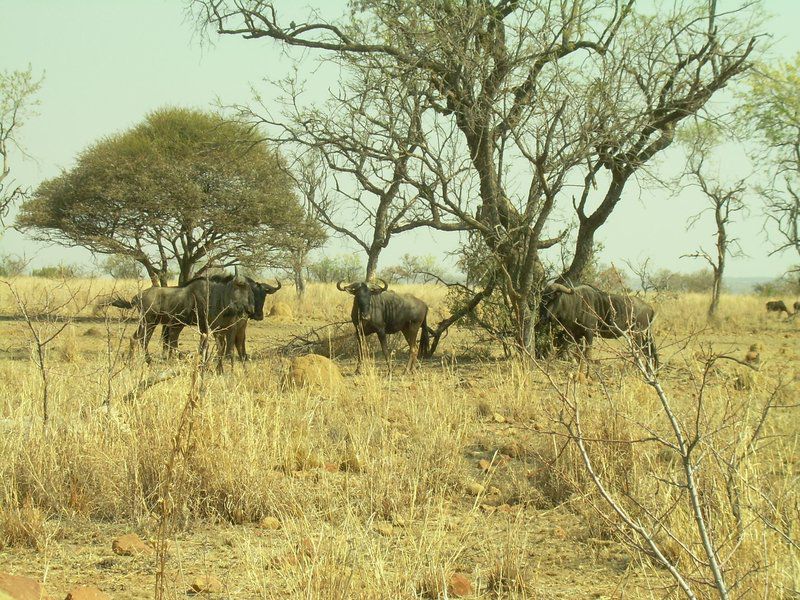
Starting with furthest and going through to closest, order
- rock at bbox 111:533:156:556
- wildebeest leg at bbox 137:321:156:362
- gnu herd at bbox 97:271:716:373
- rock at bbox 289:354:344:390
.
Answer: gnu herd at bbox 97:271:716:373 → rock at bbox 289:354:344:390 → wildebeest leg at bbox 137:321:156:362 → rock at bbox 111:533:156:556

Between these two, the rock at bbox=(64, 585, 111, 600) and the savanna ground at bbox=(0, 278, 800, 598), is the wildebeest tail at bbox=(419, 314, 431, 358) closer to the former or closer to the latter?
the savanna ground at bbox=(0, 278, 800, 598)

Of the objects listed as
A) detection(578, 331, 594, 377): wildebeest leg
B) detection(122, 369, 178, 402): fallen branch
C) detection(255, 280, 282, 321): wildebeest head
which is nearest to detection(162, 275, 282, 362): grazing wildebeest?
detection(255, 280, 282, 321): wildebeest head

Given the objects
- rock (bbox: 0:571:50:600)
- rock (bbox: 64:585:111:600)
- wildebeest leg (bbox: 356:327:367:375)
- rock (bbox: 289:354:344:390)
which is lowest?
rock (bbox: 64:585:111:600)

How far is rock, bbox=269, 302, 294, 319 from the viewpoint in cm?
2044

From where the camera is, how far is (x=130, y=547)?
4219mm

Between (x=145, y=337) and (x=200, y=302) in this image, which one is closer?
(x=145, y=337)

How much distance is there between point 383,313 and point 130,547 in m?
7.80

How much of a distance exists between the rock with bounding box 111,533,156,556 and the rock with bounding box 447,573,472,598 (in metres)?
1.49

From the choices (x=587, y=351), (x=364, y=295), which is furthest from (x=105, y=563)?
(x=364, y=295)

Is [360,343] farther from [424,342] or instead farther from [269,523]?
[269,523]

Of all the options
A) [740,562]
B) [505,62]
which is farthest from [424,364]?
[740,562]

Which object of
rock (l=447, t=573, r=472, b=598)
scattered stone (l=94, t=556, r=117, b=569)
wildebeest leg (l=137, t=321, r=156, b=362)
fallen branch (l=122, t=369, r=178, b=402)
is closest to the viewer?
rock (l=447, t=573, r=472, b=598)

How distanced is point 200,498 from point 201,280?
7980 mm

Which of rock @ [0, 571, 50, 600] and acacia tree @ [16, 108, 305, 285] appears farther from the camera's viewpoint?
acacia tree @ [16, 108, 305, 285]
